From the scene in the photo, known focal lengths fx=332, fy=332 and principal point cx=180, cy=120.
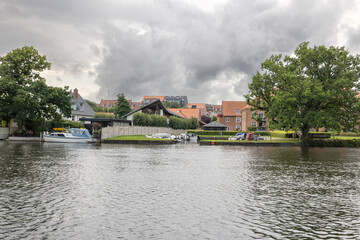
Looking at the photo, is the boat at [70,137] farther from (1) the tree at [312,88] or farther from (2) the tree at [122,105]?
(2) the tree at [122,105]

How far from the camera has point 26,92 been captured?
5116 centimetres

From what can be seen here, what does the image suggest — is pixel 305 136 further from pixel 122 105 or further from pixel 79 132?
pixel 122 105

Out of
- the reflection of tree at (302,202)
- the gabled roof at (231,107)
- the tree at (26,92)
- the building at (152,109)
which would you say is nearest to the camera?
the reflection of tree at (302,202)

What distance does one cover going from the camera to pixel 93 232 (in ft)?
23.9

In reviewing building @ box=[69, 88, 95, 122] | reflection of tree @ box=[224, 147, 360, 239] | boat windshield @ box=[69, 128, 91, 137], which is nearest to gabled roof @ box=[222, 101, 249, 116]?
building @ box=[69, 88, 95, 122]

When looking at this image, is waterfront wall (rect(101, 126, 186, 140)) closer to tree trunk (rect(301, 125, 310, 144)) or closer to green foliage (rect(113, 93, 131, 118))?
tree trunk (rect(301, 125, 310, 144))

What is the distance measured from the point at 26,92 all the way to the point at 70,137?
956cm

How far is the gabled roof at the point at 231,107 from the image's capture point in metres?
120

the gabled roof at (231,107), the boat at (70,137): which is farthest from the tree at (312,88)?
the gabled roof at (231,107)

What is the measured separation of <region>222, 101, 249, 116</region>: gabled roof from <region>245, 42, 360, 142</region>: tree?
215 ft

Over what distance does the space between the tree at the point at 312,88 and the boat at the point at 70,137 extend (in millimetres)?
27930

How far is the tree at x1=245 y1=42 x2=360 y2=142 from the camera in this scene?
4738cm

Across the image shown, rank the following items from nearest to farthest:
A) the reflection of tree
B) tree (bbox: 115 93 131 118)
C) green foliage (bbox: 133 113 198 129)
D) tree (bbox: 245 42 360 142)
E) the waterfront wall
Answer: the reflection of tree → tree (bbox: 245 42 360 142) → the waterfront wall → green foliage (bbox: 133 113 198 129) → tree (bbox: 115 93 131 118)

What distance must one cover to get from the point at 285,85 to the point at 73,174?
42023 mm
